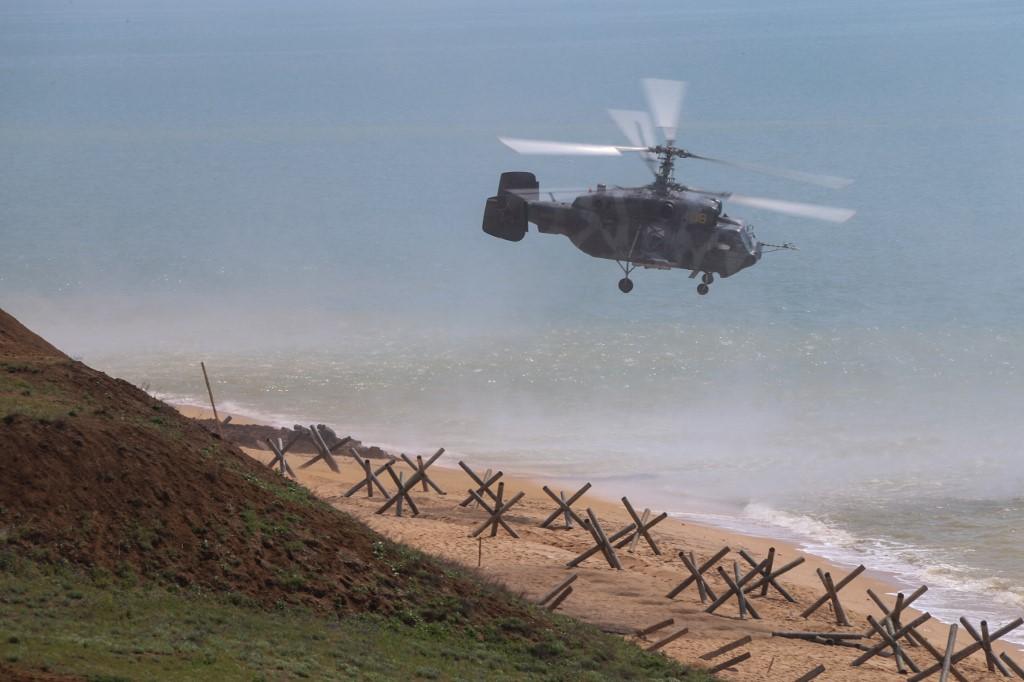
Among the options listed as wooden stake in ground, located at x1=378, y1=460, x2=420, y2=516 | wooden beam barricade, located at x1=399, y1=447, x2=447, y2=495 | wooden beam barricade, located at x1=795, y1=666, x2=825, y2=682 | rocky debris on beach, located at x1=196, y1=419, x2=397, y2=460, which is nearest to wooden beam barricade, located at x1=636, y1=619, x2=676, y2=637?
wooden beam barricade, located at x1=795, y1=666, x2=825, y2=682

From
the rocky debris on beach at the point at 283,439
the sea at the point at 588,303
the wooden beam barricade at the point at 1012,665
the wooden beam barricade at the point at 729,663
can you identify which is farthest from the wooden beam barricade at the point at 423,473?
the wooden beam barricade at the point at 1012,665

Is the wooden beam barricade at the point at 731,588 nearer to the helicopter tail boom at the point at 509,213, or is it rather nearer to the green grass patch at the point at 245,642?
the green grass patch at the point at 245,642

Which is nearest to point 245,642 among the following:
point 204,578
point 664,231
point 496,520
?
point 204,578

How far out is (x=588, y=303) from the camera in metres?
77.7

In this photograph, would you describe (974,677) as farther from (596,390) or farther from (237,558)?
(596,390)

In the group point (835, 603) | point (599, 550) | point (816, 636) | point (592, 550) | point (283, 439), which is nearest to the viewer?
point (816, 636)

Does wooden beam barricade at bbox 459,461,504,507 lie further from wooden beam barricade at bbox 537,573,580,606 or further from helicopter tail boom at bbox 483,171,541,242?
helicopter tail boom at bbox 483,171,541,242

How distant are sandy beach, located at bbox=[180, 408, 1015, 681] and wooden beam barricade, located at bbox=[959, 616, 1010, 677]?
154 mm

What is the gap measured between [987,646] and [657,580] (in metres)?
6.48

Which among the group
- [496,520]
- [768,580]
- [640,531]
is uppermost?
[640,531]

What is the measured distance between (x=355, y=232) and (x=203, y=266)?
15.5 m

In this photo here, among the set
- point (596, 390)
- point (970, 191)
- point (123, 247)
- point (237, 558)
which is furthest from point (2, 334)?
point (970, 191)

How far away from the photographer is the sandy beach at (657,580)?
86.1 ft

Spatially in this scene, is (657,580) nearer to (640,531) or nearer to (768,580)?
(640,531)
